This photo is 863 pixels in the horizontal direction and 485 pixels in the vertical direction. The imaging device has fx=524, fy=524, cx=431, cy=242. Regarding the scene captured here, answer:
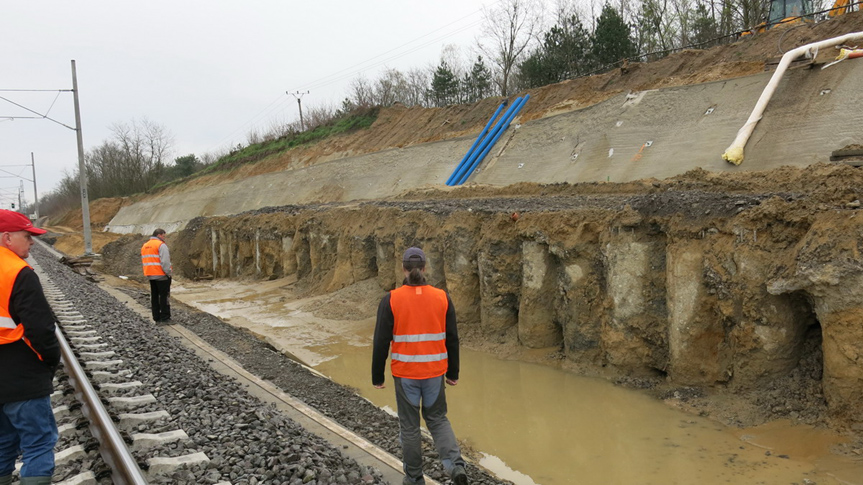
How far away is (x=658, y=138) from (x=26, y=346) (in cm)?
1685

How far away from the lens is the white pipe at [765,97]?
44.2 feet

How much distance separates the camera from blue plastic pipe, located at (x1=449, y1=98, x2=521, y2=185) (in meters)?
22.3

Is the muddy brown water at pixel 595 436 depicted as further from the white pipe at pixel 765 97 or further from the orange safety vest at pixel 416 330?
the white pipe at pixel 765 97

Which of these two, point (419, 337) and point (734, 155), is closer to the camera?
point (419, 337)

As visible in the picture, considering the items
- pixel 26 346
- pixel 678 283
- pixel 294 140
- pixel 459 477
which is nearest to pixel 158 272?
pixel 26 346

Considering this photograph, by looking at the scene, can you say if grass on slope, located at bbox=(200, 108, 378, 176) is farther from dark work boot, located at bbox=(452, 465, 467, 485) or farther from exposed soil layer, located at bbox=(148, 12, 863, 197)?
dark work boot, located at bbox=(452, 465, 467, 485)

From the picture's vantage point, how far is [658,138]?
16.5 m

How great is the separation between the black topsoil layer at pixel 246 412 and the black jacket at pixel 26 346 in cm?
120

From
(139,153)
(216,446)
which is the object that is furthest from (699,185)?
(139,153)

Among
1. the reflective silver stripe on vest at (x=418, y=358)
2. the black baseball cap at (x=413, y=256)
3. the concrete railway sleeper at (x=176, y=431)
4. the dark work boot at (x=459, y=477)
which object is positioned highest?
the black baseball cap at (x=413, y=256)

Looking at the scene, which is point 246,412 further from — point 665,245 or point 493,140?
point 493,140

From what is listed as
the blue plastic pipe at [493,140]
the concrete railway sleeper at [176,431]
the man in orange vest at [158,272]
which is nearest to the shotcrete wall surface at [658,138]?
the blue plastic pipe at [493,140]

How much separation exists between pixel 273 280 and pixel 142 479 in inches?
616

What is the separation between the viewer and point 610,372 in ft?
25.5
